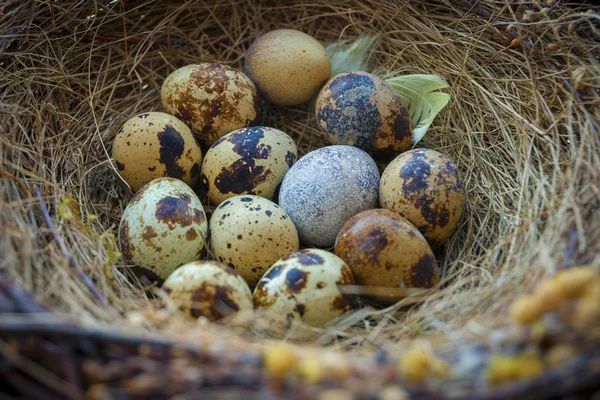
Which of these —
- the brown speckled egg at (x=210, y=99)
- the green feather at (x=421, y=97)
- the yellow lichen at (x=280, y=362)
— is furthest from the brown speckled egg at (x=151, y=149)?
the yellow lichen at (x=280, y=362)

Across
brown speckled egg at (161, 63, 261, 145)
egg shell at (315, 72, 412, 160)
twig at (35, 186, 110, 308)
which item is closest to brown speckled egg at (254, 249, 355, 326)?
twig at (35, 186, 110, 308)

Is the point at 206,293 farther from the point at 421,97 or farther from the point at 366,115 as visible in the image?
the point at 421,97

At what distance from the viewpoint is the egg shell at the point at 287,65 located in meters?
2.33

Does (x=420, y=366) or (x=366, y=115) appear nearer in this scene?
(x=420, y=366)

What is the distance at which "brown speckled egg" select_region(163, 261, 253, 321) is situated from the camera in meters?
1.60

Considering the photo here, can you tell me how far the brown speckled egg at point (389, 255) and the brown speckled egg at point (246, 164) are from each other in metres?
Answer: 0.47

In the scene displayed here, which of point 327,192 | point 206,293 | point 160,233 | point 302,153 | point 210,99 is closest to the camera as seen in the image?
point 206,293

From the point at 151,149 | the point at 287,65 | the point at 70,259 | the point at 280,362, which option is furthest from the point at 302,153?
the point at 280,362

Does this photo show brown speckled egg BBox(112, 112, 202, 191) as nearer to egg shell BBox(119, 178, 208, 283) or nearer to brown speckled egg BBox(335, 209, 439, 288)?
egg shell BBox(119, 178, 208, 283)

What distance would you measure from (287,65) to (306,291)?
106 cm

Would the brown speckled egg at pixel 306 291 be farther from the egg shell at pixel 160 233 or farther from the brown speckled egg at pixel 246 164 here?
the brown speckled egg at pixel 246 164

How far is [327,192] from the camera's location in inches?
78.5

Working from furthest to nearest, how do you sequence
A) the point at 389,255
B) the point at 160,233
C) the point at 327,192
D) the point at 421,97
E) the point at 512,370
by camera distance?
the point at 421,97 < the point at 327,192 < the point at 160,233 < the point at 389,255 < the point at 512,370

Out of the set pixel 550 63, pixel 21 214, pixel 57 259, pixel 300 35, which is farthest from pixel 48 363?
pixel 550 63
